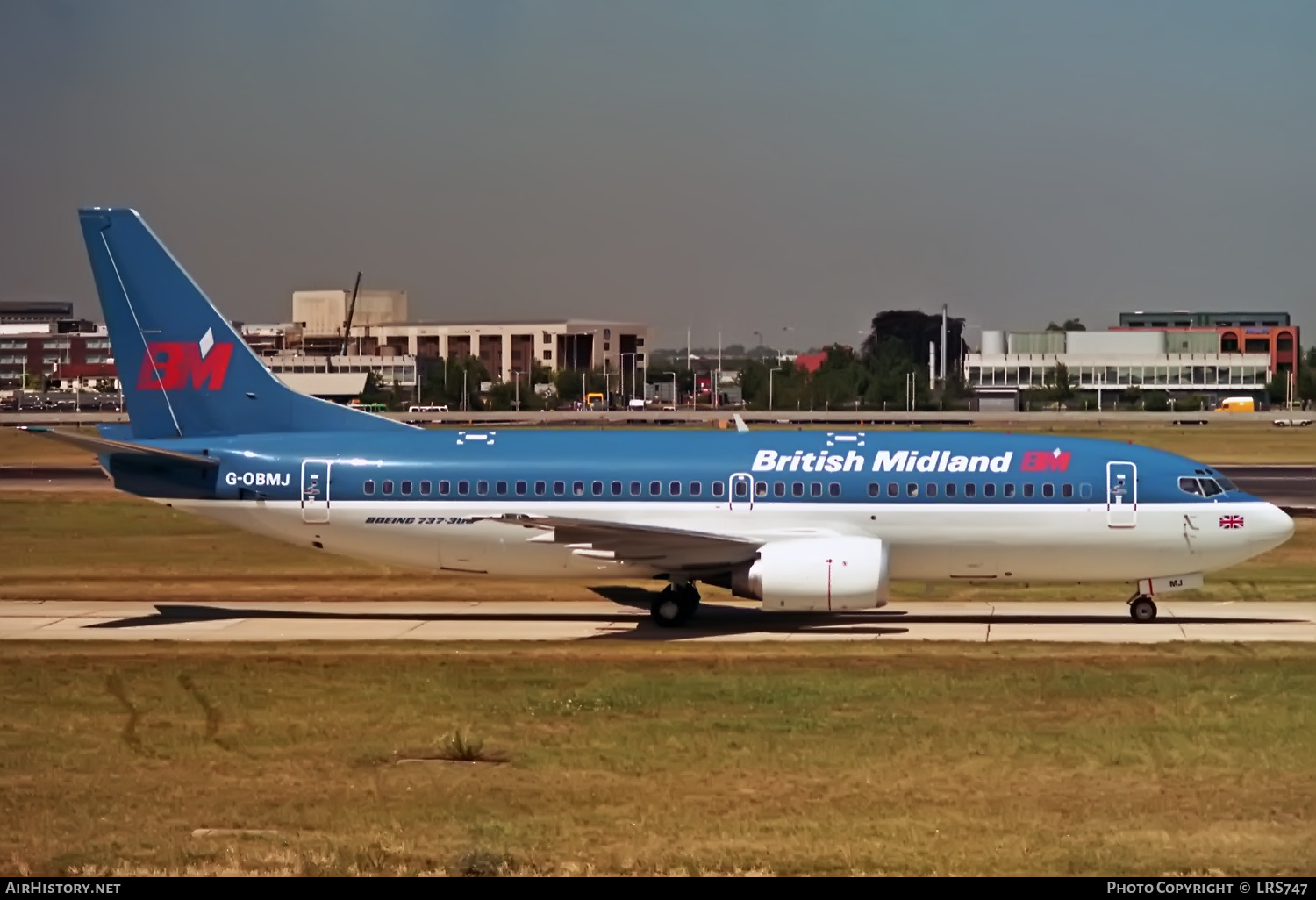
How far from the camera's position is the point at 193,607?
36812mm

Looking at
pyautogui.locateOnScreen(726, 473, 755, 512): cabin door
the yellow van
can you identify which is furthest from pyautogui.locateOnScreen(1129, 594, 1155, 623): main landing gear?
the yellow van

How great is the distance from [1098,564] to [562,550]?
36.3 ft

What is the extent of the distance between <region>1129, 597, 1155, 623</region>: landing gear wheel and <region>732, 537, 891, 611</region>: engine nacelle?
18.7 ft

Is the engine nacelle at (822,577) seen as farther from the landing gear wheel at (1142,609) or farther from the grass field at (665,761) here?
the landing gear wheel at (1142,609)

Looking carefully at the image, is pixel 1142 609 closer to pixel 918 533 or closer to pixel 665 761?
pixel 918 533

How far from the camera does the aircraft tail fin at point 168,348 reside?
117ft

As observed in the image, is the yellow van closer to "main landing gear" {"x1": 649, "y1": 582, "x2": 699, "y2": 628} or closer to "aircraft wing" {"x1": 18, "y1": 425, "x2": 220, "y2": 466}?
"main landing gear" {"x1": 649, "y1": 582, "x2": 699, "y2": 628}

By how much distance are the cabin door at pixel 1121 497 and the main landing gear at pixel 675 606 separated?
28.6 ft

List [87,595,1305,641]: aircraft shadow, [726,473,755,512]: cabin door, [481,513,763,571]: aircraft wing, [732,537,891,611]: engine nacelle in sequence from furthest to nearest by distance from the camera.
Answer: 1. [726,473,755,512]: cabin door
2. [87,595,1305,641]: aircraft shadow
3. [481,513,763,571]: aircraft wing
4. [732,537,891,611]: engine nacelle

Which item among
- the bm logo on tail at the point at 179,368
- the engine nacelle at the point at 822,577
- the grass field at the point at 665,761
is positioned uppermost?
the bm logo on tail at the point at 179,368

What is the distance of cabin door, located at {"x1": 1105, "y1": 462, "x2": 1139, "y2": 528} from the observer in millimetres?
33281

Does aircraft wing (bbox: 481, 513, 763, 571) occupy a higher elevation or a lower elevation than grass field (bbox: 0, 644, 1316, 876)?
higher

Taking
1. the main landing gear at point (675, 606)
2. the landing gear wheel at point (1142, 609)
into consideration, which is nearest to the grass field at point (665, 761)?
the main landing gear at point (675, 606)

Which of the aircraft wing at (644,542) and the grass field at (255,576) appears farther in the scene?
the grass field at (255,576)
